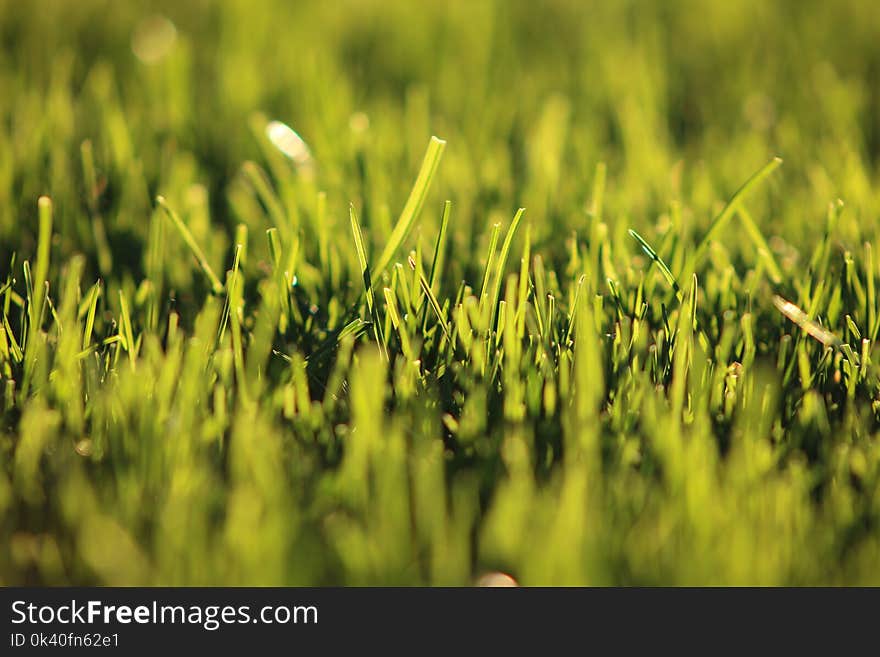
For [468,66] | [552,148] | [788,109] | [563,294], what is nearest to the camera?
[563,294]

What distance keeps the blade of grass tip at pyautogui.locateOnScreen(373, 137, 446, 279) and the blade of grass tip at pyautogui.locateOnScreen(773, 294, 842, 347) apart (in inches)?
19.3

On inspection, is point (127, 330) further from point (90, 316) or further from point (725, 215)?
point (725, 215)

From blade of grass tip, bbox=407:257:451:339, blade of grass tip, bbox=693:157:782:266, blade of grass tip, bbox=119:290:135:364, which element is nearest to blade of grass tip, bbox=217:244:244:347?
blade of grass tip, bbox=119:290:135:364

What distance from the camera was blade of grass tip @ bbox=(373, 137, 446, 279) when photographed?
3.66 ft

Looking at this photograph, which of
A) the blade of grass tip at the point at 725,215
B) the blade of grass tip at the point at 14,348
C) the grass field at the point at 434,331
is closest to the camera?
the grass field at the point at 434,331

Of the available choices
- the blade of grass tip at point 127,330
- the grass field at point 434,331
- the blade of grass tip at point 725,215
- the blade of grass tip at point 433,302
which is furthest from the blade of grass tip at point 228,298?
the blade of grass tip at point 725,215

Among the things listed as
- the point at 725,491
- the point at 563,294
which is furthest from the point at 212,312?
the point at 725,491

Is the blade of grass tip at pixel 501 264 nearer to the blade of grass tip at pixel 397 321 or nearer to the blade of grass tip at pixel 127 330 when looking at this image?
the blade of grass tip at pixel 397 321

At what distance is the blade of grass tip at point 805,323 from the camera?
41.8 inches

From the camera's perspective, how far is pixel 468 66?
6.69ft

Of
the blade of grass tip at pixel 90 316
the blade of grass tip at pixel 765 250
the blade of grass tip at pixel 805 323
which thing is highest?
the blade of grass tip at pixel 765 250

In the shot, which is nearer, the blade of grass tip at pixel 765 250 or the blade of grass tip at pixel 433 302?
the blade of grass tip at pixel 433 302
